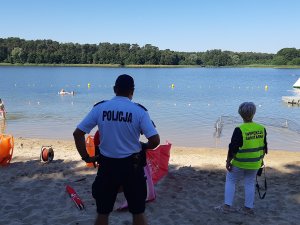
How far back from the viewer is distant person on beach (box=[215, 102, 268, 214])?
5.35m

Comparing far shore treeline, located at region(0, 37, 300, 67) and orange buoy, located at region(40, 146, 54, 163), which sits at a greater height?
far shore treeline, located at region(0, 37, 300, 67)

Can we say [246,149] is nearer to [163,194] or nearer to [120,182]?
[163,194]

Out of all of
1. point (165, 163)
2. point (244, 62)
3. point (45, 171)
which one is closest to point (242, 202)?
point (165, 163)

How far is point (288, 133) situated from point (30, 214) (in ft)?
45.6

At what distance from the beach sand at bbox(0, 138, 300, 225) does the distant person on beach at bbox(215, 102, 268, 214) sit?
0.68 metres

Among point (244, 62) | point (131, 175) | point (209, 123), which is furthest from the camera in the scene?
point (244, 62)

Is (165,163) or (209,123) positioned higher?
(165,163)

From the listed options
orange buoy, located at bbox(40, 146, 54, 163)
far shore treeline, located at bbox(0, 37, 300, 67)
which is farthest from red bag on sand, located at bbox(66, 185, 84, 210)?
far shore treeline, located at bbox(0, 37, 300, 67)

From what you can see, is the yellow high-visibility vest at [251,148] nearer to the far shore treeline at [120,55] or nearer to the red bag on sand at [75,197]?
the red bag on sand at [75,197]

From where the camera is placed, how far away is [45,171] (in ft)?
27.4

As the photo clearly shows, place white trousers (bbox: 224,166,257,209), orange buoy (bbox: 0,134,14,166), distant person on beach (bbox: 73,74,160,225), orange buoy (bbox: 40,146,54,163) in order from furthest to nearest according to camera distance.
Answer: orange buoy (bbox: 40,146,54,163) → orange buoy (bbox: 0,134,14,166) → white trousers (bbox: 224,166,257,209) → distant person on beach (bbox: 73,74,160,225)

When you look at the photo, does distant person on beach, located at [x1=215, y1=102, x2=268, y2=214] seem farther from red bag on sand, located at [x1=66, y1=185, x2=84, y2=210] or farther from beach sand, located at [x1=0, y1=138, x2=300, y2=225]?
red bag on sand, located at [x1=66, y1=185, x2=84, y2=210]

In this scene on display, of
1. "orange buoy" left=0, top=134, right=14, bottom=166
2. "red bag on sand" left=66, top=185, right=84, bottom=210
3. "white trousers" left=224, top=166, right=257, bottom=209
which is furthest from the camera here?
"orange buoy" left=0, top=134, right=14, bottom=166

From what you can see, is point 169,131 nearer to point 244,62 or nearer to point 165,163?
point 165,163
